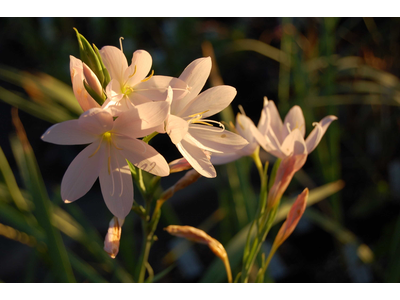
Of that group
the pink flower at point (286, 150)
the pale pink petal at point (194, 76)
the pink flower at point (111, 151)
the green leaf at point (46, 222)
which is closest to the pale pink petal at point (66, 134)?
the pink flower at point (111, 151)

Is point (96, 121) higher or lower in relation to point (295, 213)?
higher

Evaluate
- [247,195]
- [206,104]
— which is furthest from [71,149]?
[206,104]

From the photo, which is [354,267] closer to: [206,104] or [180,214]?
[180,214]

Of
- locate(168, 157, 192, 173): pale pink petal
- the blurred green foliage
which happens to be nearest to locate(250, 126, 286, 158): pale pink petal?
locate(168, 157, 192, 173): pale pink petal

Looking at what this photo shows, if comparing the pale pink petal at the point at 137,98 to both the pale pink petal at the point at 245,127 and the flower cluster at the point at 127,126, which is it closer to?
the flower cluster at the point at 127,126

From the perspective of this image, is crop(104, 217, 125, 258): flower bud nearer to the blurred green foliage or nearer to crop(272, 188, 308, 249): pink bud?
crop(272, 188, 308, 249): pink bud

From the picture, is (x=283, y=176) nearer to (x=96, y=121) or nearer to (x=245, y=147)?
(x=245, y=147)

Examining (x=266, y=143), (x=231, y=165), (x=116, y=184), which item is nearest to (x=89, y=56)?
(x=116, y=184)
